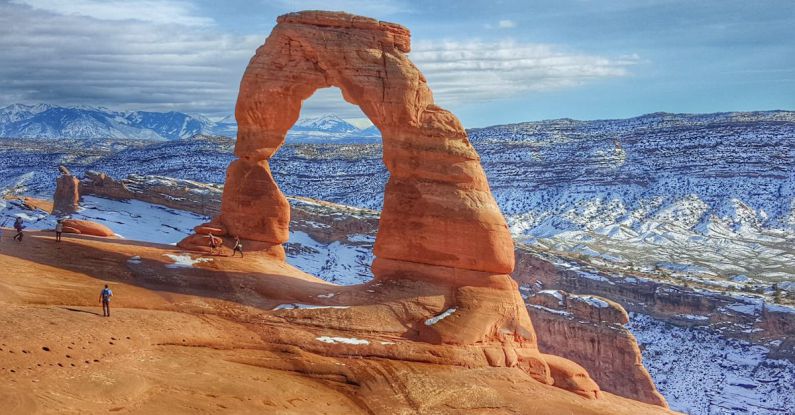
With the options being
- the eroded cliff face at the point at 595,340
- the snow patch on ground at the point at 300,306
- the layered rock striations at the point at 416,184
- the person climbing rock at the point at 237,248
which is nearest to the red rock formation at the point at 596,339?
the eroded cliff face at the point at 595,340

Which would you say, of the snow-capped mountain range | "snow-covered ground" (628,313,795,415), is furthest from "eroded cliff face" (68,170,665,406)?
the snow-capped mountain range

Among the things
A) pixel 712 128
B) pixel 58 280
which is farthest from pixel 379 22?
pixel 712 128

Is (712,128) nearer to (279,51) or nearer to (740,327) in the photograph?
(740,327)

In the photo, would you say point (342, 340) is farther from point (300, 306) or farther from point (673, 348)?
point (673, 348)

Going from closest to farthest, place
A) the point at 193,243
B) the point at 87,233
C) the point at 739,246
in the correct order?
the point at 193,243 < the point at 87,233 < the point at 739,246

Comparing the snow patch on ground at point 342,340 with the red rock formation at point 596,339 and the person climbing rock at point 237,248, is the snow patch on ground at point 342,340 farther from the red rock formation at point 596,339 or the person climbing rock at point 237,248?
the red rock formation at point 596,339

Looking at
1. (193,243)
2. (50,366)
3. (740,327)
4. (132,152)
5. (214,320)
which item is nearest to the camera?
(50,366)

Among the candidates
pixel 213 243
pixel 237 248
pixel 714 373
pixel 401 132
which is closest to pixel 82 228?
pixel 213 243
